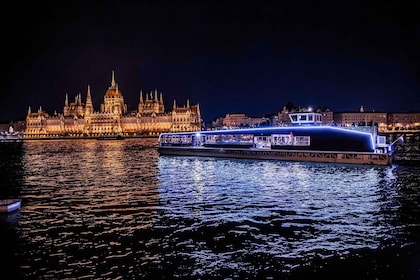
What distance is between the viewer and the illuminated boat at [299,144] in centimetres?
4594

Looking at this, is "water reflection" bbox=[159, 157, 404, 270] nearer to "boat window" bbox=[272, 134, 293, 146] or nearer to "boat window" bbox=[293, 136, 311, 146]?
"boat window" bbox=[293, 136, 311, 146]

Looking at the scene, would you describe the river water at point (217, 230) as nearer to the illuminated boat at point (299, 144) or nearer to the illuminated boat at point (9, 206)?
the illuminated boat at point (9, 206)

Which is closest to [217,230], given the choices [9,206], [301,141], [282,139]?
[9,206]

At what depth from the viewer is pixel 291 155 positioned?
52.3m

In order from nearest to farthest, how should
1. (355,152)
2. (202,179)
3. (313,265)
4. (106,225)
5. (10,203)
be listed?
1. (313,265)
2. (106,225)
3. (10,203)
4. (202,179)
5. (355,152)

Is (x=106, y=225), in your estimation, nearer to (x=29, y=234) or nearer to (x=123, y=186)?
(x=29, y=234)

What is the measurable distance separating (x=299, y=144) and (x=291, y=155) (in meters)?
1.61

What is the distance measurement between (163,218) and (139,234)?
2979 mm

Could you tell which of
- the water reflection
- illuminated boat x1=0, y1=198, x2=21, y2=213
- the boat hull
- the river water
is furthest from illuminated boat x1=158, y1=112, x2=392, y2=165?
illuminated boat x1=0, y1=198, x2=21, y2=213

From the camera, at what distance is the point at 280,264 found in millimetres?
13750

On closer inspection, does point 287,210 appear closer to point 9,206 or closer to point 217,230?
point 217,230

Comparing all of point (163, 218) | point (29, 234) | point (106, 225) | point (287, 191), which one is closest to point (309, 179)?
point (287, 191)

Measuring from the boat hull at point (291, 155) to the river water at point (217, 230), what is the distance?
1197 cm

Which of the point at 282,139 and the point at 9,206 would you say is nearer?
the point at 9,206
